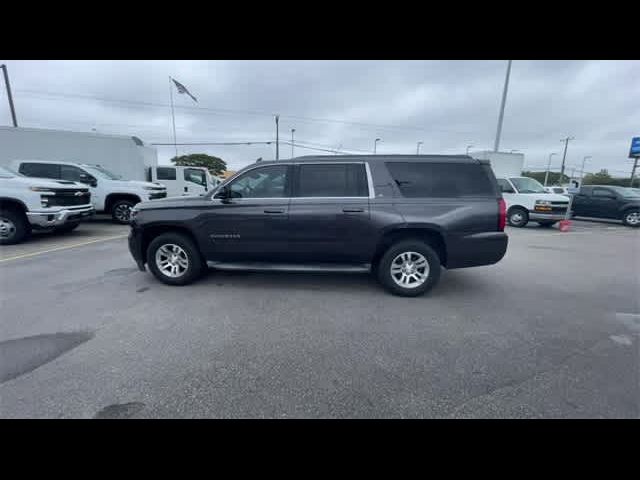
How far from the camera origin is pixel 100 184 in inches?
353

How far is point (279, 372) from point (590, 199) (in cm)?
1671

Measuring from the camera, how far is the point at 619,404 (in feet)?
6.48

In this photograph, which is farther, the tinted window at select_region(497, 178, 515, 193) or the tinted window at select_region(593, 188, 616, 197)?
the tinted window at select_region(593, 188, 616, 197)

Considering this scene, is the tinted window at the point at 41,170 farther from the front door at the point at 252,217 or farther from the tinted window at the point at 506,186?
the tinted window at the point at 506,186

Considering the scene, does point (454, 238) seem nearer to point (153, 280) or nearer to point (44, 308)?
point (153, 280)

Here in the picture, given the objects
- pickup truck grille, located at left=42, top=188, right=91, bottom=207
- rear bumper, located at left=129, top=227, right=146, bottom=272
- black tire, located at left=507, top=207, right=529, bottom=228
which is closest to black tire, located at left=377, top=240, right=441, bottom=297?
rear bumper, located at left=129, top=227, right=146, bottom=272

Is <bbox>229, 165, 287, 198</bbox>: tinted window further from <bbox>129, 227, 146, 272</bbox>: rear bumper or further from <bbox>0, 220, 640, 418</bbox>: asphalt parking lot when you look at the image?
<bbox>129, 227, 146, 272</bbox>: rear bumper

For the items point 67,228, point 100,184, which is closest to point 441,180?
point 67,228

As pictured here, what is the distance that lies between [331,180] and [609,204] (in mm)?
15044

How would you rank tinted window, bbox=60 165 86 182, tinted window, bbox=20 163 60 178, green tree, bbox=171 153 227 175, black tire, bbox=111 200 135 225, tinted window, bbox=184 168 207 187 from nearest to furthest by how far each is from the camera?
1. tinted window, bbox=20 163 60 178
2. tinted window, bbox=60 165 86 182
3. black tire, bbox=111 200 135 225
4. tinted window, bbox=184 168 207 187
5. green tree, bbox=171 153 227 175

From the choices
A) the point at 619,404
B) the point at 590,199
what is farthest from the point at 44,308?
the point at 590,199

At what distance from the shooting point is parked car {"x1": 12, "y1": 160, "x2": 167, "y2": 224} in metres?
8.82

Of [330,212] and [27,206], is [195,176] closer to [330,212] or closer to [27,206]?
[27,206]

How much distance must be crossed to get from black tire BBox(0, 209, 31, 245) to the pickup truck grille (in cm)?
67
